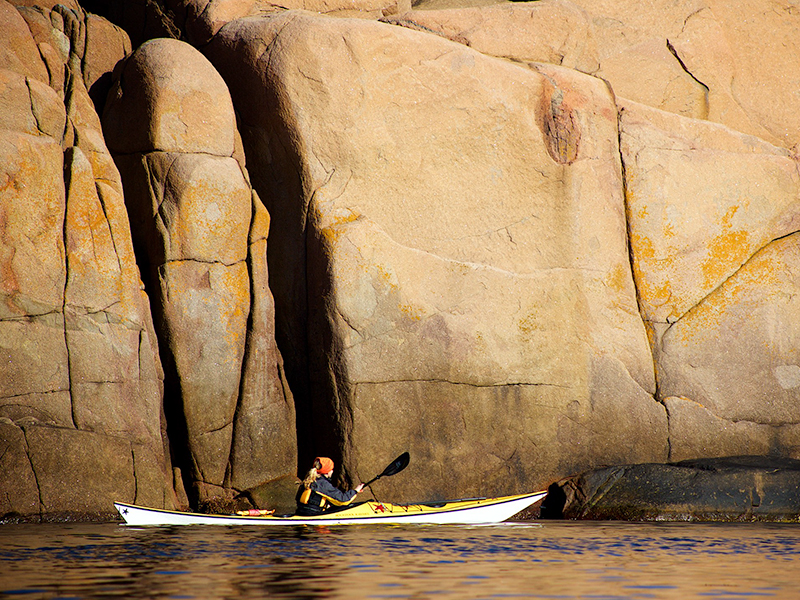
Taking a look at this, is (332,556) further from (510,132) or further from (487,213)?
(510,132)

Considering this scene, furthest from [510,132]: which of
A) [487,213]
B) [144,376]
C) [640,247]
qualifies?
[144,376]

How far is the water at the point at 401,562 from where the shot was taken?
4957 millimetres

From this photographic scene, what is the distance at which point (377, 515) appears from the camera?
29.8ft

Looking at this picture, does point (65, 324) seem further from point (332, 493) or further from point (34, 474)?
point (332, 493)

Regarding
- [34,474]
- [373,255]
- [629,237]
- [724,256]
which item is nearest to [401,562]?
[34,474]

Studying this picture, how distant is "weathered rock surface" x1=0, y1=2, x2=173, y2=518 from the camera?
8930 millimetres

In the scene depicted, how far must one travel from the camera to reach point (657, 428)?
11.2m

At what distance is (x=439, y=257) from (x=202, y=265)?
2828 millimetres

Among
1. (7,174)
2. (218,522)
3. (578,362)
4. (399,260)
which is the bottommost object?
(218,522)

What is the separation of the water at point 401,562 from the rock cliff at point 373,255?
182cm

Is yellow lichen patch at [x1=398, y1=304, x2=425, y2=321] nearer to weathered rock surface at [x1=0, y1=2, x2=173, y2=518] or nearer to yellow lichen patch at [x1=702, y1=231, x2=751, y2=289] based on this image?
weathered rock surface at [x1=0, y1=2, x2=173, y2=518]

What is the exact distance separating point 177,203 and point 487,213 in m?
3.78

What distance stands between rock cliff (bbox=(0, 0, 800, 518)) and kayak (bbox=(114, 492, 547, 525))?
2.90 feet

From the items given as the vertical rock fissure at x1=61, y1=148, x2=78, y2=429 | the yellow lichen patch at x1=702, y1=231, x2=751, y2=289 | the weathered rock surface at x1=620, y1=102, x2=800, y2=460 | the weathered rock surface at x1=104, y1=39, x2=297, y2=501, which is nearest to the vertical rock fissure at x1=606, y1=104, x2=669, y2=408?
the weathered rock surface at x1=620, y1=102, x2=800, y2=460
